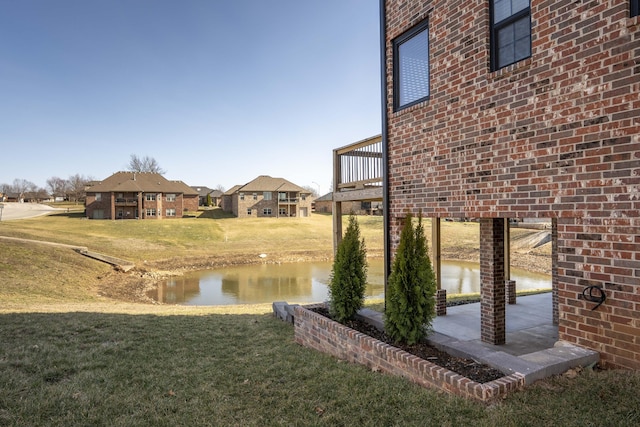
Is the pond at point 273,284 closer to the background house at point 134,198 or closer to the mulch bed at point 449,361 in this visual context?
the mulch bed at point 449,361

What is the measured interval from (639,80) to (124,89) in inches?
1087

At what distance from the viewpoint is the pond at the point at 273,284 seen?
16.0 m

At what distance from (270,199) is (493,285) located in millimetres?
48501

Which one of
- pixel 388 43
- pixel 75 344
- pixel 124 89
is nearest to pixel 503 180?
pixel 388 43

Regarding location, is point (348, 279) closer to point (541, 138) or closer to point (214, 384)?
point (214, 384)

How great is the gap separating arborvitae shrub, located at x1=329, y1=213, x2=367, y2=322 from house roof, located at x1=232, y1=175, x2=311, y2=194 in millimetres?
46419

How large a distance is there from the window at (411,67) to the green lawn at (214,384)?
4.50m

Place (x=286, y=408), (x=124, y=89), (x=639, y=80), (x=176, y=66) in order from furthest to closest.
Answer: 1. (x=124, y=89)
2. (x=176, y=66)
3. (x=286, y=408)
4. (x=639, y=80)

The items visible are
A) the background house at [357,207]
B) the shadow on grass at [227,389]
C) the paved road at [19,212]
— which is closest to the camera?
the shadow on grass at [227,389]

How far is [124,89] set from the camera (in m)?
24.1

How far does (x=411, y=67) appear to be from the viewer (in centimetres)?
622

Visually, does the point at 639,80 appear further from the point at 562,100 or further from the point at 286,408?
the point at 286,408

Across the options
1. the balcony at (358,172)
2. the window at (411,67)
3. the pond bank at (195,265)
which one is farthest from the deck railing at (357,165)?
the pond bank at (195,265)

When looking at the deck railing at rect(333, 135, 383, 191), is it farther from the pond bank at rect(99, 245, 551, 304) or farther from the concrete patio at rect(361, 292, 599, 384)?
the pond bank at rect(99, 245, 551, 304)
